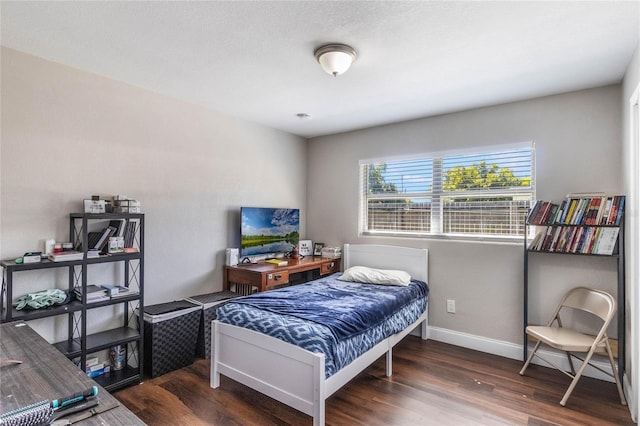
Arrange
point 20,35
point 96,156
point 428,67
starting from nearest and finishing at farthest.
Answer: point 20,35 < point 428,67 < point 96,156

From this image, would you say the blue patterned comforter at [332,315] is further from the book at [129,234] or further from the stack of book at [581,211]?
the stack of book at [581,211]

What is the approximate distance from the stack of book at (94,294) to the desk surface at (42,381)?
0.85 metres

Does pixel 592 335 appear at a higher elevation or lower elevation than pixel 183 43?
lower

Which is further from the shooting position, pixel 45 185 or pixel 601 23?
pixel 45 185

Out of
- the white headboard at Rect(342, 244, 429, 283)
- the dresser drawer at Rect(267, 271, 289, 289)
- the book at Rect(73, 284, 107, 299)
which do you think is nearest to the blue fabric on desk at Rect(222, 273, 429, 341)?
the white headboard at Rect(342, 244, 429, 283)

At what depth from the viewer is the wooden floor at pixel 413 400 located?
2.16 meters

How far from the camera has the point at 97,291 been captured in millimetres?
2443

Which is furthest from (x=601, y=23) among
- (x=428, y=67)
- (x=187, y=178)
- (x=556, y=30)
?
(x=187, y=178)

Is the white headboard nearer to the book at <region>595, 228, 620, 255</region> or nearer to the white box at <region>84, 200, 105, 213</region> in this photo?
the book at <region>595, 228, 620, 255</region>

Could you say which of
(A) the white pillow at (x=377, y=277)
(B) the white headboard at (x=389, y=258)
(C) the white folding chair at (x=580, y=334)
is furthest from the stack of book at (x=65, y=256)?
(C) the white folding chair at (x=580, y=334)

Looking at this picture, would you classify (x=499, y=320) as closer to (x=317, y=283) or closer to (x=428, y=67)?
(x=317, y=283)

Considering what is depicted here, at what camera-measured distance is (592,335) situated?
2.72 m

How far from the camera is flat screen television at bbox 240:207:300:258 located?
3670 millimetres

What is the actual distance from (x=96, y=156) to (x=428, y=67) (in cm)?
272
